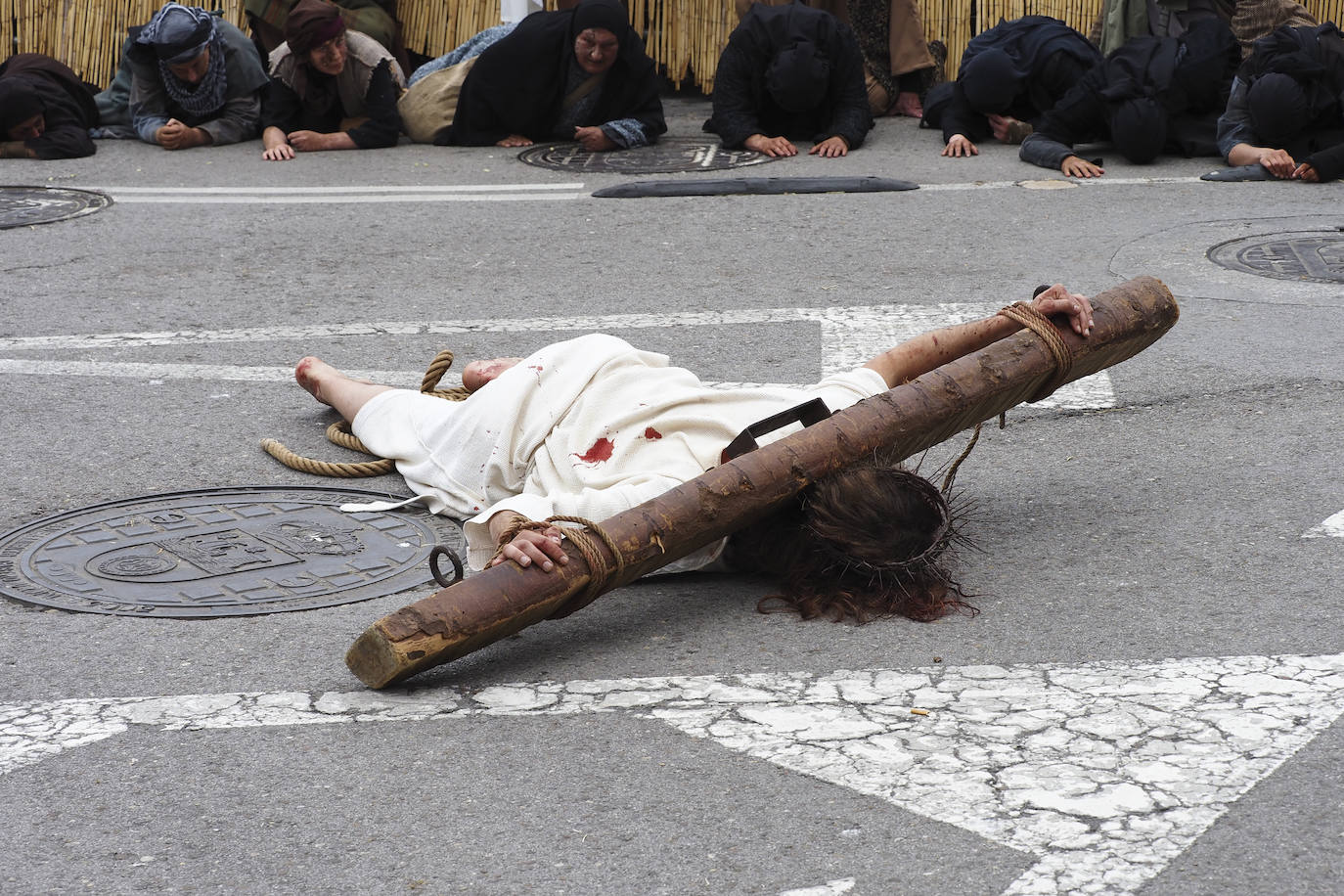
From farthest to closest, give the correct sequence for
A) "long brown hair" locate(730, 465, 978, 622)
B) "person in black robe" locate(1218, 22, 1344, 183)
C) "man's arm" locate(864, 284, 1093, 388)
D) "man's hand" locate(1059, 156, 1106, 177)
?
1. "man's hand" locate(1059, 156, 1106, 177)
2. "person in black robe" locate(1218, 22, 1344, 183)
3. "man's arm" locate(864, 284, 1093, 388)
4. "long brown hair" locate(730, 465, 978, 622)

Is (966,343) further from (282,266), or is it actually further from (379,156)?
(379,156)

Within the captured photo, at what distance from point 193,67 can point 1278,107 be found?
6630 mm

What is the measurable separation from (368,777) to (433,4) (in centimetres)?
1002

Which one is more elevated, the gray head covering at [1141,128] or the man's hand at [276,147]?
the gray head covering at [1141,128]

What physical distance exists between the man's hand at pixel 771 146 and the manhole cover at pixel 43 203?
12.7ft

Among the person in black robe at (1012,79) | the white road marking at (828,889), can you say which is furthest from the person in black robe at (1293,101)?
the white road marking at (828,889)

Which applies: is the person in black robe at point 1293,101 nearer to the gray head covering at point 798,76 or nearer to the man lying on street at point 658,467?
the gray head covering at point 798,76

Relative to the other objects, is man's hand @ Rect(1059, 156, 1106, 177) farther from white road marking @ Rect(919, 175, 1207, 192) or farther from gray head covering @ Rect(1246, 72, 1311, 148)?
gray head covering @ Rect(1246, 72, 1311, 148)

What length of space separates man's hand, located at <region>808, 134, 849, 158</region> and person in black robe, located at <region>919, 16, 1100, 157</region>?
632 mm

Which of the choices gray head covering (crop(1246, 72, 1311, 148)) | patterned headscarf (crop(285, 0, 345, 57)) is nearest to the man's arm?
gray head covering (crop(1246, 72, 1311, 148))

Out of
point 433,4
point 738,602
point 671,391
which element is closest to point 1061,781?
point 738,602

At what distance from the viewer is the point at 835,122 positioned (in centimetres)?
955

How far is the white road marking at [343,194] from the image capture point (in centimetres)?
838

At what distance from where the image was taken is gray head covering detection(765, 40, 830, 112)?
30.3ft
